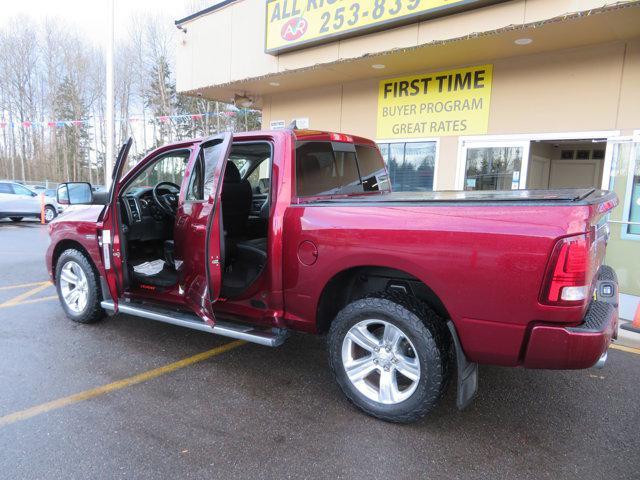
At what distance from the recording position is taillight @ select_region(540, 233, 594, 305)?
229cm

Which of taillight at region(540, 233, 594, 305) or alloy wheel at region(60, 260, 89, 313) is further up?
taillight at region(540, 233, 594, 305)

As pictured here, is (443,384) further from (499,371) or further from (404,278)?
(499,371)

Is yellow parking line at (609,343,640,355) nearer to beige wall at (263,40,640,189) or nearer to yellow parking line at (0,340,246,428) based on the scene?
beige wall at (263,40,640,189)

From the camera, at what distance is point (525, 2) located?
226 inches

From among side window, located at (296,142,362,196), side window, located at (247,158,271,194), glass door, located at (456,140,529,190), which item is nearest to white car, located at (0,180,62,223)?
side window, located at (247,158,271,194)

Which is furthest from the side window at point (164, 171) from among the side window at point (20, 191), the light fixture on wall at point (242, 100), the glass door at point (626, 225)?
the side window at point (20, 191)

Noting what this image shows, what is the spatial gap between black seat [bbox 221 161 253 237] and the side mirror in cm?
132

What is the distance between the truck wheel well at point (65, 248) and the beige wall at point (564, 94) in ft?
19.8

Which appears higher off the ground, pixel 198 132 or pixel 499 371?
pixel 198 132

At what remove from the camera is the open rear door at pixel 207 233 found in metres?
3.42

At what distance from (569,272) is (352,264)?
1262mm

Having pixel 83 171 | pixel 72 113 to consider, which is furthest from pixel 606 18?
pixel 83 171

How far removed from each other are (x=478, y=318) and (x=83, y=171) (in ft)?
163

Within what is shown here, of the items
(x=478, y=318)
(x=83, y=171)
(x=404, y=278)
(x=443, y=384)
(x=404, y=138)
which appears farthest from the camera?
(x=83, y=171)
